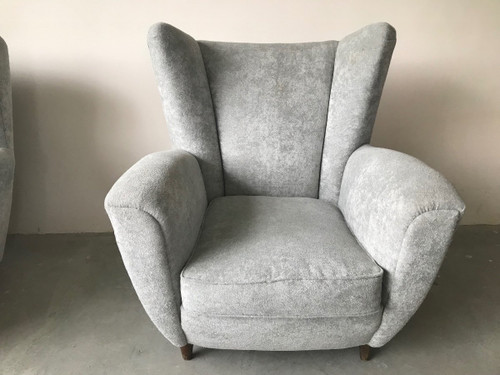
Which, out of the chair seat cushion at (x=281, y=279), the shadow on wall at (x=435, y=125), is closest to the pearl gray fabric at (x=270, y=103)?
the chair seat cushion at (x=281, y=279)

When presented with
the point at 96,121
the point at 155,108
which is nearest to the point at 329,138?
the point at 155,108

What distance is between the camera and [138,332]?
110 cm

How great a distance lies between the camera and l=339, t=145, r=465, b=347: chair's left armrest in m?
0.73

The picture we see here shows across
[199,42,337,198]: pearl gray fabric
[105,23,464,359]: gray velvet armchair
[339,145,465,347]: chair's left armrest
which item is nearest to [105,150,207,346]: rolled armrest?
[105,23,464,359]: gray velvet armchair

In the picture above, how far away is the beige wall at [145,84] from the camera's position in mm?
1373

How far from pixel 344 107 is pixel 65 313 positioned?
128 centimetres

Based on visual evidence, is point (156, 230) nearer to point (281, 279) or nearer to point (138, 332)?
point (281, 279)

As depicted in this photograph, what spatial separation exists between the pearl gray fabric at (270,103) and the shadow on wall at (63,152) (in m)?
0.57

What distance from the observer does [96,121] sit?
1508 millimetres

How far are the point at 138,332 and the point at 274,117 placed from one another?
36.2 inches

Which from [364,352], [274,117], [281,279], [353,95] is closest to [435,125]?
[353,95]

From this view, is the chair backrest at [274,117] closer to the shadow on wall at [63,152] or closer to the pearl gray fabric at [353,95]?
the pearl gray fabric at [353,95]

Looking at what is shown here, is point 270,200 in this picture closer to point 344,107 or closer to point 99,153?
point 344,107

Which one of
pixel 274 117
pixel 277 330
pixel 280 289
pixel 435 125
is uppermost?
pixel 274 117
